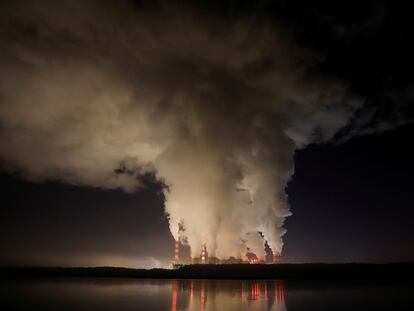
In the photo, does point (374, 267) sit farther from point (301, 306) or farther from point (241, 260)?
point (301, 306)

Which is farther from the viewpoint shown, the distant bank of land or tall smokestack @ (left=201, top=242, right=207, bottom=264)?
tall smokestack @ (left=201, top=242, right=207, bottom=264)

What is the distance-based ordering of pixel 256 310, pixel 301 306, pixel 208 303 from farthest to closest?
pixel 208 303
pixel 301 306
pixel 256 310

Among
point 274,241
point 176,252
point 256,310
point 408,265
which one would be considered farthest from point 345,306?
point 176,252

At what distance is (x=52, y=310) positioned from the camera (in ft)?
76.6

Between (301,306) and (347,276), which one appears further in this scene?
(347,276)

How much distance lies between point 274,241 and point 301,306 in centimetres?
7186

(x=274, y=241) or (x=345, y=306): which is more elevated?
(x=274, y=241)

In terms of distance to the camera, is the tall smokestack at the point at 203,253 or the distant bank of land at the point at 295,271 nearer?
the distant bank of land at the point at 295,271

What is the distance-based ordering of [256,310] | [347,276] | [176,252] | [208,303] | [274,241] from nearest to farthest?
[256,310] < [208,303] < [347,276] < [274,241] < [176,252]

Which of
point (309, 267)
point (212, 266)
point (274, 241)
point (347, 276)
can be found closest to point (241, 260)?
point (274, 241)

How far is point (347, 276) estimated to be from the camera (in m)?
69.3

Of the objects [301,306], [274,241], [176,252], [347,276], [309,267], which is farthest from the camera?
[176,252]

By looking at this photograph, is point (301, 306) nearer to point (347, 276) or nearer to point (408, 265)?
point (347, 276)

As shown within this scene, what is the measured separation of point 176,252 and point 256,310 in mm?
84984
